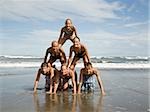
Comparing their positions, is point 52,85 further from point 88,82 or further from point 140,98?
point 140,98

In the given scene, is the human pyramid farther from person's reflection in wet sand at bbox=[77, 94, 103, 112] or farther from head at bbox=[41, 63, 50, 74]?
person's reflection in wet sand at bbox=[77, 94, 103, 112]

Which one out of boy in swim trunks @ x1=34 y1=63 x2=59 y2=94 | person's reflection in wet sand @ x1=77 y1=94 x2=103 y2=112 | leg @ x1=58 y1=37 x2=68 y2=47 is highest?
leg @ x1=58 y1=37 x2=68 y2=47

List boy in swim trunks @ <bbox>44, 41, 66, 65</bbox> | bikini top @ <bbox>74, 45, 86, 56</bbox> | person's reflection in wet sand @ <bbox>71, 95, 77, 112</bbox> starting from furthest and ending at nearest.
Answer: boy in swim trunks @ <bbox>44, 41, 66, 65</bbox> < bikini top @ <bbox>74, 45, 86, 56</bbox> < person's reflection in wet sand @ <bbox>71, 95, 77, 112</bbox>

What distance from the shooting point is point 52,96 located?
28.3 ft

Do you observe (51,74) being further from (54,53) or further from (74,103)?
(74,103)

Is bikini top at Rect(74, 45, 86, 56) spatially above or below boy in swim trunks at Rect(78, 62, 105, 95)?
above

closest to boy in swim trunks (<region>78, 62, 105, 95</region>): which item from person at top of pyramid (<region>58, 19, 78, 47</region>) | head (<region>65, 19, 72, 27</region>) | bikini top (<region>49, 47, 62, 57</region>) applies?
bikini top (<region>49, 47, 62, 57</region>)

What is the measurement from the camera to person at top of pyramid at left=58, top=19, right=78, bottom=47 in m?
10.2

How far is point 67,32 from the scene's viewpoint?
10.4m

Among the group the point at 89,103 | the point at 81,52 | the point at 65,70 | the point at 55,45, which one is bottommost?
the point at 89,103

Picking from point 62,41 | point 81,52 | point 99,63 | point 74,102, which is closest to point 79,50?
point 81,52

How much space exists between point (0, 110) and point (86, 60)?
144 inches

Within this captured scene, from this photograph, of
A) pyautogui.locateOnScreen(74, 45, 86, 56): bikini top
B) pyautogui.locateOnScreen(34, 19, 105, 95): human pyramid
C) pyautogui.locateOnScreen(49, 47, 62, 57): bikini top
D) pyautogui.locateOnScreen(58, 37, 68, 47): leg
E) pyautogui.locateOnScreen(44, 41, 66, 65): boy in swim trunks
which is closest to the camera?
pyautogui.locateOnScreen(34, 19, 105, 95): human pyramid

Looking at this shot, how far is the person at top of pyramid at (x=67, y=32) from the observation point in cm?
1020
